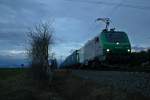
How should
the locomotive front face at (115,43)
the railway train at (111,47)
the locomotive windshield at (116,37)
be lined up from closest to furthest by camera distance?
1. the railway train at (111,47)
2. the locomotive front face at (115,43)
3. the locomotive windshield at (116,37)

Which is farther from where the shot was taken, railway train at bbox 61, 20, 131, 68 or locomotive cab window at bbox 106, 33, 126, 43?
locomotive cab window at bbox 106, 33, 126, 43

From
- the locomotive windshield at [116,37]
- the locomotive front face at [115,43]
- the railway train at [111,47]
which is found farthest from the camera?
the locomotive windshield at [116,37]

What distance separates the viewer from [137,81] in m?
15.0

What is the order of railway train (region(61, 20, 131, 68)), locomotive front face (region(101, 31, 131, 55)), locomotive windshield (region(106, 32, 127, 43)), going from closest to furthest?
railway train (region(61, 20, 131, 68)) → locomotive front face (region(101, 31, 131, 55)) → locomotive windshield (region(106, 32, 127, 43))

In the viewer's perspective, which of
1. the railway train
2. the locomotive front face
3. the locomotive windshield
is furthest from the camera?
the locomotive windshield

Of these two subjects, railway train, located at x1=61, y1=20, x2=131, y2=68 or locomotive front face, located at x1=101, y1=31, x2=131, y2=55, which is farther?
locomotive front face, located at x1=101, y1=31, x2=131, y2=55

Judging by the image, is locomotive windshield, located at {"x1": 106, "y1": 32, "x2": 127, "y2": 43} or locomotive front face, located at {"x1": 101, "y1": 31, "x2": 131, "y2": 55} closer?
locomotive front face, located at {"x1": 101, "y1": 31, "x2": 131, "y2": 55}

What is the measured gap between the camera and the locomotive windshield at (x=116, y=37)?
29.6 meters

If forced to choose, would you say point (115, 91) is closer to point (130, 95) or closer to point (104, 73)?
point (130, 95)

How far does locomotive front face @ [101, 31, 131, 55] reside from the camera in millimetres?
28719

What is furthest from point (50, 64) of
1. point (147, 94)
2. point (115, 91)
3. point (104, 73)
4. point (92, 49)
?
point (147, 94)

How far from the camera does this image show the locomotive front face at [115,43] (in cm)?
2872

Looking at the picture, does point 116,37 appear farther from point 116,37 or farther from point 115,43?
point 115,43

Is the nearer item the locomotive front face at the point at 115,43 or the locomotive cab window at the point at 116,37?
the locomotive front face at the point at 115,43
